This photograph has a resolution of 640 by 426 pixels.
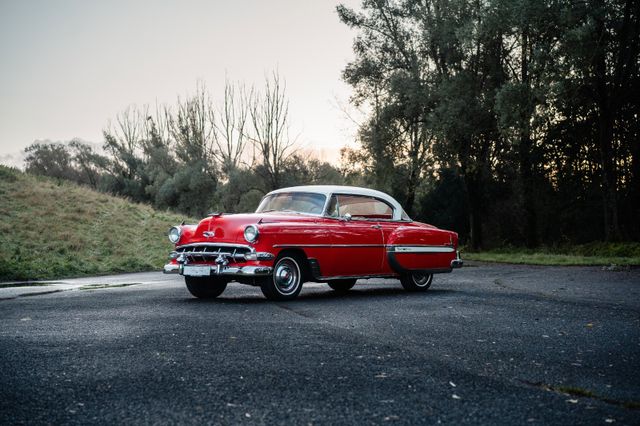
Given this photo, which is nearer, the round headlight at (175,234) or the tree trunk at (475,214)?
the round headlight at (175,234)

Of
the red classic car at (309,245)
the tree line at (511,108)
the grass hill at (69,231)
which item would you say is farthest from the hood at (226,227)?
the tree line at (511,108)

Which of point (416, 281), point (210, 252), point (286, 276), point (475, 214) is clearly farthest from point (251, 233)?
point (475, 214)

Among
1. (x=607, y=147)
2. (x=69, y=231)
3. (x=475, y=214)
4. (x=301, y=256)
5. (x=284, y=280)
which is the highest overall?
(x=607, y=147)

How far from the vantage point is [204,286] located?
35.2 feet

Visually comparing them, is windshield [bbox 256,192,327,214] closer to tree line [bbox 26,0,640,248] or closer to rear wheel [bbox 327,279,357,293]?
rear wheel [bbox 327,279,357,293]

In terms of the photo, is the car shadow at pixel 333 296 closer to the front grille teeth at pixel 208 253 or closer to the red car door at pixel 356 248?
the red car door at pixel 356 248

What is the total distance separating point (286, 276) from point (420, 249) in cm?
289

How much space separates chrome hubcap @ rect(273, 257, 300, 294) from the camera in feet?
32.3

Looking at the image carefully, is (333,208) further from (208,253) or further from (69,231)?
(69,231)

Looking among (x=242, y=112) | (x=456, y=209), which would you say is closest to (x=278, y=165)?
(x=242, y=112)

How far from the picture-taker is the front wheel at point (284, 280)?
9.77 meters

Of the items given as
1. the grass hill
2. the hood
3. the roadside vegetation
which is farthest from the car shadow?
the roadside vegetation

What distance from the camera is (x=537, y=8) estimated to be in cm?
2272

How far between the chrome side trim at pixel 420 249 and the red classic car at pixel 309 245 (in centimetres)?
2
